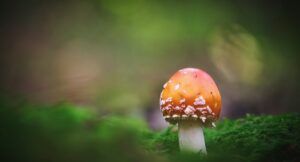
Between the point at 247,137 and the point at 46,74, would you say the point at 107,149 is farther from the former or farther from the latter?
the point at 46,74

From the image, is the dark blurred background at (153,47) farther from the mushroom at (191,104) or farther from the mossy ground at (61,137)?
the mossy ground at (61,137)

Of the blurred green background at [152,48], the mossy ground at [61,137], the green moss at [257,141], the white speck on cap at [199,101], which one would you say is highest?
the blurred green background at [152,48]

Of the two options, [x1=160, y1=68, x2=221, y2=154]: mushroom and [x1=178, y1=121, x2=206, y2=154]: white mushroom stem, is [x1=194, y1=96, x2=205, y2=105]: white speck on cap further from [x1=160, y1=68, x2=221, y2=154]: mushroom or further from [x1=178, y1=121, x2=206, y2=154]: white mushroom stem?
[x1=178, y1=121, x2=206, y2=154]: white mushroom stem

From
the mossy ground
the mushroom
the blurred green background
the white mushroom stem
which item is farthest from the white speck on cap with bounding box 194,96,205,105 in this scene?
the blurred green background

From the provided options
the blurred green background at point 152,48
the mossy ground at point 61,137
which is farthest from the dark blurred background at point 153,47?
the mossy ground at point 61,137

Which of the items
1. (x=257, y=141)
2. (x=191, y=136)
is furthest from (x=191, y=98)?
(x=257, y=141)

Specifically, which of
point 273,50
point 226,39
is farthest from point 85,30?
point 273,50
